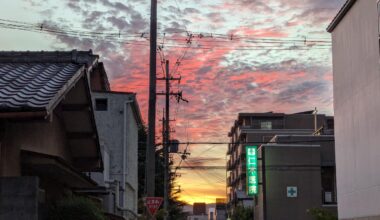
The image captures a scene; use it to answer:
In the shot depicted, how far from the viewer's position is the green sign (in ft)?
162

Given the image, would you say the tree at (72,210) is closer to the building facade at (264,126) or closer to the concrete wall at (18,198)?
the concrete wall at (18,198)

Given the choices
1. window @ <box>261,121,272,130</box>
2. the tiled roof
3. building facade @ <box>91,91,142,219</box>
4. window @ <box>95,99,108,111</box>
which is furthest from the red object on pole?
window @ <box>261,121,272,130</box>

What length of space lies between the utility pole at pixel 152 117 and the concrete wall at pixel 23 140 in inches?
316

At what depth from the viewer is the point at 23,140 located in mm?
9883

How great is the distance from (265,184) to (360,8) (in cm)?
3066

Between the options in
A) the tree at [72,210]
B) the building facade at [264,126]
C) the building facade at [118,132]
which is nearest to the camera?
the tree at [72,210]

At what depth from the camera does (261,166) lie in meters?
49.3

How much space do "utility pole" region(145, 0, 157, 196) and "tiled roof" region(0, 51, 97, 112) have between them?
8.14m

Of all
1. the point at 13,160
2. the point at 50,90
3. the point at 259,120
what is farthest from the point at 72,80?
the point at 259,120

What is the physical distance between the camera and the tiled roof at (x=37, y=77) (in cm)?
813

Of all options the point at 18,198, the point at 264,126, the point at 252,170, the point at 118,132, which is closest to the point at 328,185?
the point at 252,170

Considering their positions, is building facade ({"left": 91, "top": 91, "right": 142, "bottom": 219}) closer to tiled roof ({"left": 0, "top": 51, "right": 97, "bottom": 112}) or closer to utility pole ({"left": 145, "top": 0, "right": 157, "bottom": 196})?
utility pole ({"left": 145, "top": 0, "right": 157, "bottom": 196})

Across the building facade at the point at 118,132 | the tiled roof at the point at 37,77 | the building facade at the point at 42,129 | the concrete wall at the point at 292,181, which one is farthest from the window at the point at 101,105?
the tiled roof at the point at 37,77

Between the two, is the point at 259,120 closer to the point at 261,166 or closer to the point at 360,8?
the point at 261,166
